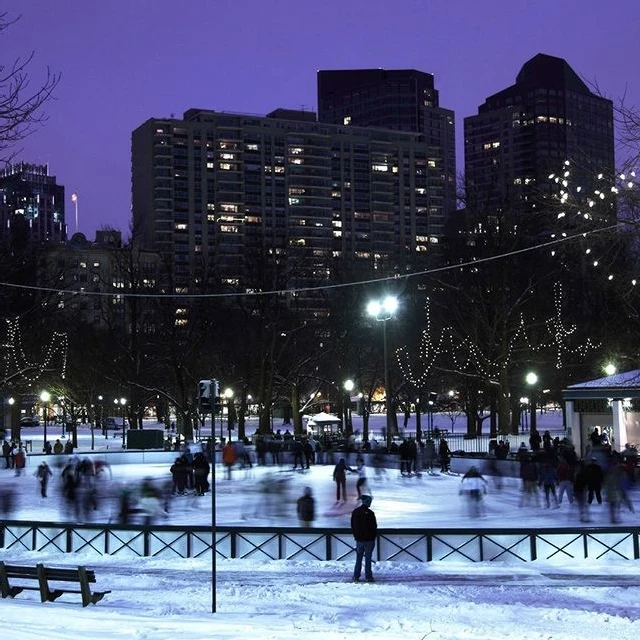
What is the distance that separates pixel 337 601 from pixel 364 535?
5.23ft

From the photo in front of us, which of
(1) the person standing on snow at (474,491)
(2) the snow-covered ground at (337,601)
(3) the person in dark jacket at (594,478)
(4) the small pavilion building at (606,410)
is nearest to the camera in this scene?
(2) the snow-covered ground at (337,601)

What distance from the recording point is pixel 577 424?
37062 mm

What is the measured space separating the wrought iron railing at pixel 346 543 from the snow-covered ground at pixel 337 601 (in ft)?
0.96

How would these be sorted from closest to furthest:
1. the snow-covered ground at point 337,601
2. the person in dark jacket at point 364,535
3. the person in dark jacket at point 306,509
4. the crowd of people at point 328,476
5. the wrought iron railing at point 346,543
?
1. the snow-covered ground at point 337,601
2. the person in dark jacket at point 364,535
3. the wrought iron railing at point 346,543
4. the person in dark jacket at point 306,509
5. the crowd of people at point 328,476

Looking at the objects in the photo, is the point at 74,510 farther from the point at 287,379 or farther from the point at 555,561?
the point at 287,379

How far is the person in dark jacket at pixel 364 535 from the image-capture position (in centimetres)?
1523

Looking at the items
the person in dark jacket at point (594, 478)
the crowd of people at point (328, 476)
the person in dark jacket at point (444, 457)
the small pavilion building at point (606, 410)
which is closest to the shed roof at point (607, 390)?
the small pavilion building at point (606, 410)

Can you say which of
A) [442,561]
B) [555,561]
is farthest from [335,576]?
[555,561]

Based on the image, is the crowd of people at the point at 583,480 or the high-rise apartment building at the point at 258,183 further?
the high-rise apartment building at the point at 258,183

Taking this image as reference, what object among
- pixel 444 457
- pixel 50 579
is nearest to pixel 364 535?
pixel 50 579

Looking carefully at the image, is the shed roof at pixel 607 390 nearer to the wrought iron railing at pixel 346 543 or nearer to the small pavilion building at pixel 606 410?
the small pavilion building at pixel 606 410

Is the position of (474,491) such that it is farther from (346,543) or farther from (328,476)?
(328,476)

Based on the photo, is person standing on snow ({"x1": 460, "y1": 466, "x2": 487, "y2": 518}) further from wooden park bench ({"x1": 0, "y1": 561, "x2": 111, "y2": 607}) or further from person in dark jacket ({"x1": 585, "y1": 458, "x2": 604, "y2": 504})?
wooden park bench ({"x1": 0, "y1": 561, "x2": 111, "y2": 607})

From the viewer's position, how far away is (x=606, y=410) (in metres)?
36.4
